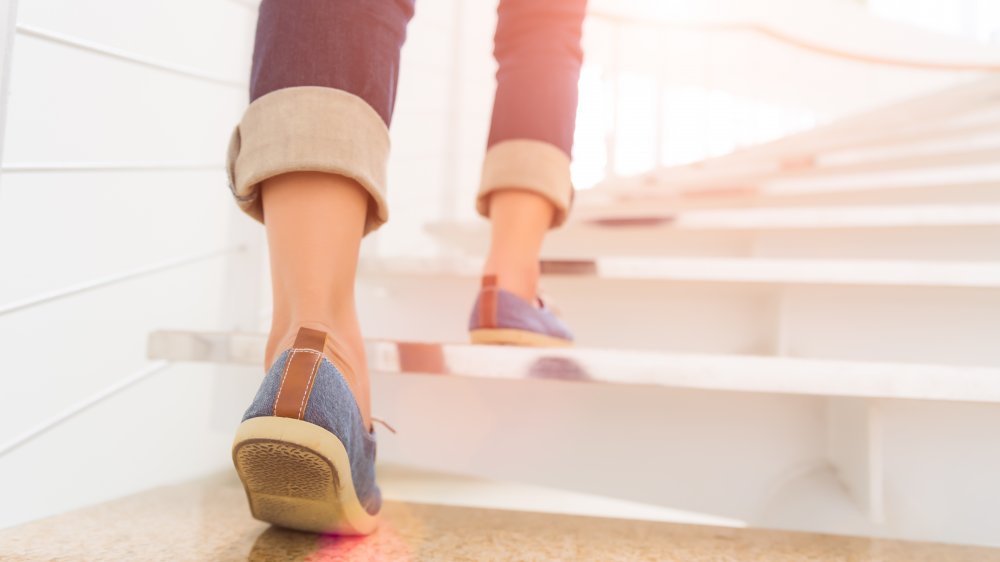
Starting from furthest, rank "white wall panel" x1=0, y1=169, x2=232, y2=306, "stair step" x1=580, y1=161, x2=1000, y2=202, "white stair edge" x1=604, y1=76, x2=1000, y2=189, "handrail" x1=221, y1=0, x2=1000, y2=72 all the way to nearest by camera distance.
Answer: "handrail" x1=221, y1=0, x2=1000, y2=72, "white stair edge" x1=604, y1=76, x2=1000, y2=189, "stair step" x1=580, y1=161, x2=1000, y2=202, "white wall panel" x1=0, y1=169, x2=232, y2=306

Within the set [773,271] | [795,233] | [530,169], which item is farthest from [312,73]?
[795,233]

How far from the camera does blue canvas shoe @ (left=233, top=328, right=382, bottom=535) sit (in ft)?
1.45

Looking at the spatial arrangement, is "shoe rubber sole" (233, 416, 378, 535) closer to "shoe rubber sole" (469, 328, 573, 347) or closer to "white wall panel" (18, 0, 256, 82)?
"shoe rubber sole" (469, 328, 573, 347)

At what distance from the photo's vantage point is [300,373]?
469 millimetres

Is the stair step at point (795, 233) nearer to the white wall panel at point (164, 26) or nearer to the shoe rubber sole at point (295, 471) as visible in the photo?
the white wall panel at point (164, 26)

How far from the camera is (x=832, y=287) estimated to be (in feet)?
3.18

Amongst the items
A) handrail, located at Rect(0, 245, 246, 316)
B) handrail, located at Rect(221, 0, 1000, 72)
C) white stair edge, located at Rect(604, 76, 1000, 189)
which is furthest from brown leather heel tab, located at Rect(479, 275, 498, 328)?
handrail, located at Rect(221, 0, 1000, 72)

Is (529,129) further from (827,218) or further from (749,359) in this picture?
(827,218)

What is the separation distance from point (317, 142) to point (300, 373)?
0.16m

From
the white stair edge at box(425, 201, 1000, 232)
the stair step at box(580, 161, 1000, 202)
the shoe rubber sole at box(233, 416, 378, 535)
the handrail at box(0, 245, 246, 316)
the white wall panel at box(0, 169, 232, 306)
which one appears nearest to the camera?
the shoe rubber sole at box(233, 416, 378, 535)

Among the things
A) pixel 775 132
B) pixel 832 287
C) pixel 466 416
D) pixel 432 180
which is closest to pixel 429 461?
pixel 466 416

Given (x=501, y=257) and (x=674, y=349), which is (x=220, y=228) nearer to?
(x=501, y=257)

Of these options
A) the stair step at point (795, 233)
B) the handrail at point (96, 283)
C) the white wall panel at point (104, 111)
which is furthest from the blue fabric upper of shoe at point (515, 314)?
the white wall panel at point (104, 111)

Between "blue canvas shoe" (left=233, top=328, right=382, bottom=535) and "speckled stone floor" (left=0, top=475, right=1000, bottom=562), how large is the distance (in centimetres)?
7
